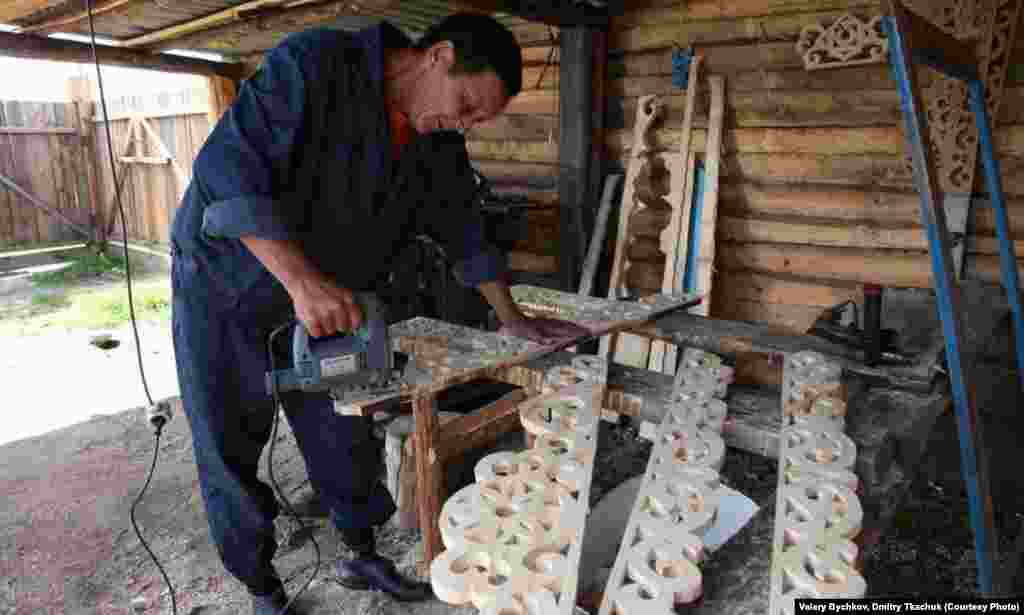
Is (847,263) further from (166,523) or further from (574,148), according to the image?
(166,523)

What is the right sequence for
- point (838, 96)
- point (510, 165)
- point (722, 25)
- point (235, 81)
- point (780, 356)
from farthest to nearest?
1. point (235, 81)
2. point (510, 165)
3. point (722, 25)
4. point (838, 96)
5. point (780, 356)

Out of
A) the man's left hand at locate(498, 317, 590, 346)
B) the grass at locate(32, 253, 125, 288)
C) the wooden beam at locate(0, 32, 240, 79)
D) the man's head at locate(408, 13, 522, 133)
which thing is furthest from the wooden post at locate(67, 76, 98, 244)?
the man's head at locate(408, 13, 522, 133)

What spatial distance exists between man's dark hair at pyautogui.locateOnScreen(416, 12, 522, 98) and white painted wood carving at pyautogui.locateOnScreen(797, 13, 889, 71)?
2.49 meters

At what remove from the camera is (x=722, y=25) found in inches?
150

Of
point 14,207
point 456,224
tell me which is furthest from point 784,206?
point 14,207

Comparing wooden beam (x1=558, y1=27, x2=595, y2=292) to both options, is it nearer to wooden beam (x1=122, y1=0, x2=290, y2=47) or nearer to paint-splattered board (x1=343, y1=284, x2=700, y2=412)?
paint-splattered board (x1=343, y1=284, x2=700, y2=412)

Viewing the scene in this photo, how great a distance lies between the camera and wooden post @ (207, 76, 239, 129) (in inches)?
259

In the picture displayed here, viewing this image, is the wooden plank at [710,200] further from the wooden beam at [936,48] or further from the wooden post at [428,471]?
the wooden post at [428,471]

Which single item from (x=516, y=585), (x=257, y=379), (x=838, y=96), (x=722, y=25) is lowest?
(x=516, y=585)

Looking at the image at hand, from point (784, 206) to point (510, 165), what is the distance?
2.08 m

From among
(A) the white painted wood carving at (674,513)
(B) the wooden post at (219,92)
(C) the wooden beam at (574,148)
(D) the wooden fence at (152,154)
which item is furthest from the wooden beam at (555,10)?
(D) the wooden fence at (152,154)

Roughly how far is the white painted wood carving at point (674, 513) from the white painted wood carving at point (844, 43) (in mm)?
2378

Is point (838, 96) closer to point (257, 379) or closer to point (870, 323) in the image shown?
point (870, 323)

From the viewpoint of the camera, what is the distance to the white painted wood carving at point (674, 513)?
1.17 metres
